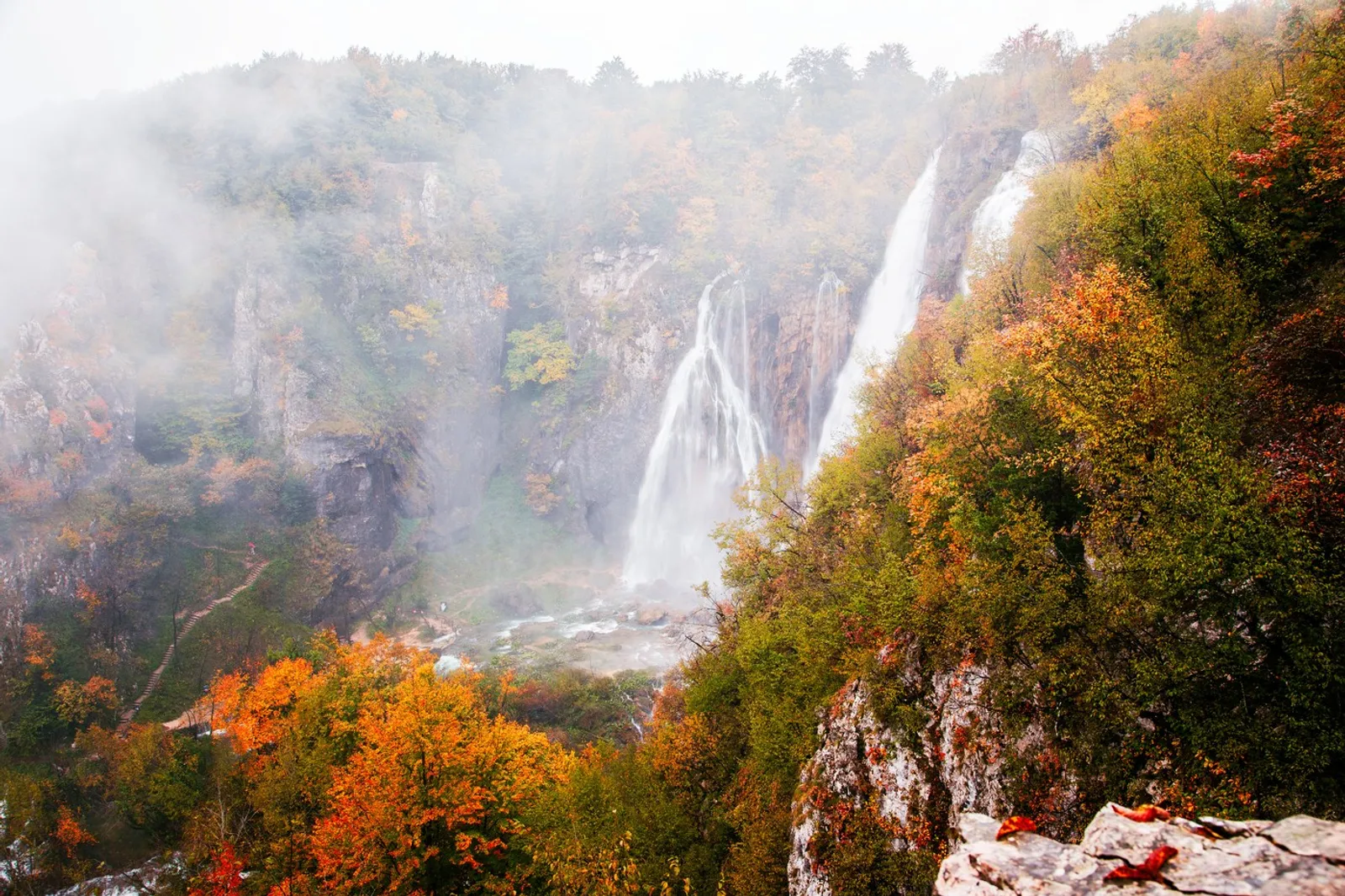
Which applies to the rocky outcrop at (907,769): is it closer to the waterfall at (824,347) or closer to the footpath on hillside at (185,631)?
the waterfall at (824,347)

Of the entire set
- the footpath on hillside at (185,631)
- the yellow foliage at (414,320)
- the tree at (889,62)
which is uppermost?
the tree at (889,62)

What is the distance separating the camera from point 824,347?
154 feet

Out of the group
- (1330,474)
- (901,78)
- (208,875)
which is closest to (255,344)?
(208,875)

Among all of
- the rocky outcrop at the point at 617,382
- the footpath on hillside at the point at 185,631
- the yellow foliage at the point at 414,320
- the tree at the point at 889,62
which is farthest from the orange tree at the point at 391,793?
the tree at the point at 889,62

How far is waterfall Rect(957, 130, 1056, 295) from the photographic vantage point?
29.6m

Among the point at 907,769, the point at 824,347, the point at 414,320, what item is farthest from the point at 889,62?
the point at 907,769

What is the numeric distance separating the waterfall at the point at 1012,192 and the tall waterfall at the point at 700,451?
2055 cm

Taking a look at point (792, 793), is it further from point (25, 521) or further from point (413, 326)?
point (413, 326)

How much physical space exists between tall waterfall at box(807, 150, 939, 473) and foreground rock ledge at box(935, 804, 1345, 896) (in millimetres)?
32557

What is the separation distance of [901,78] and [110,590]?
263 feet

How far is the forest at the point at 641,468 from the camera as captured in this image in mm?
8781

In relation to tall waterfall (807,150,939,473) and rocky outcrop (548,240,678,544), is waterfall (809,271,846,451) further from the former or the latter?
rocky outcrop (548,240,678,544)

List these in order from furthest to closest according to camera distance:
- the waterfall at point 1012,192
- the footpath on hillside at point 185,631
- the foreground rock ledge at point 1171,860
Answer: the footpath on hillside at point 185,631, the waterfall at point 1012,192, the foreground rock ledge at point 1171,860

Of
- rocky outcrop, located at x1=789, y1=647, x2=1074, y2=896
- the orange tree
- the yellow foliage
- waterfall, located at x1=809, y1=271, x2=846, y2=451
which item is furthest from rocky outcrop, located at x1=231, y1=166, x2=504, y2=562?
rocky outcrop, located at x1=789, y1=647, x2=1074, y2=896
